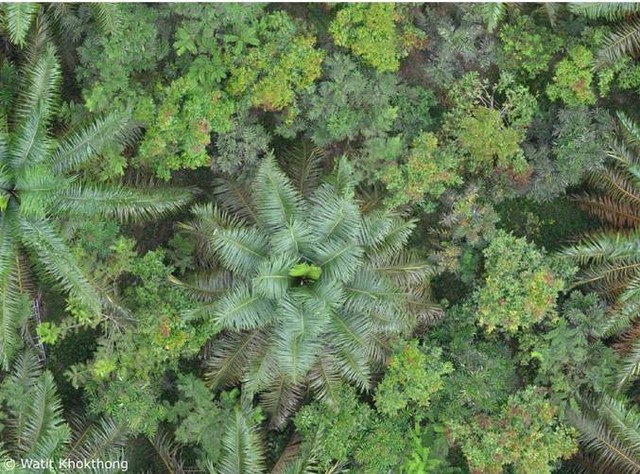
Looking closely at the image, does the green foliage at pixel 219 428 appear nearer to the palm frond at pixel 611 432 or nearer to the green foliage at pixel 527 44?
the palm frond at pixel 611 432

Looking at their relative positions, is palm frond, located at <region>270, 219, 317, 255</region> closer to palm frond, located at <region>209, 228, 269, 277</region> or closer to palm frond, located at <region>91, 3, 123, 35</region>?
palm frond, located at <region>209, 228, 269, 277</region>

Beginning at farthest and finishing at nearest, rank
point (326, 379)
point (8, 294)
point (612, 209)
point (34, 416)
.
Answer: point (612, 209) → point (326, 379) → point (34, 416) → point (8, 294)

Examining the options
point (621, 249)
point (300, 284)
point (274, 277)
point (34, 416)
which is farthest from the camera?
point (621, 249)

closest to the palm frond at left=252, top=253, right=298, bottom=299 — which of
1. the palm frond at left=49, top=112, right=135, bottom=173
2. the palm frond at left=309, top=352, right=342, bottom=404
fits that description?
the palm frond at left=309, top=352, right=342, bottom=404

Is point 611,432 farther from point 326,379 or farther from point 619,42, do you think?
point 619,42

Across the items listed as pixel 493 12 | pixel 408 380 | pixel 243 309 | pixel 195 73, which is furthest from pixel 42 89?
pixel 408 380

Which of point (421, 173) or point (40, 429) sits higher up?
point (421, 173)
